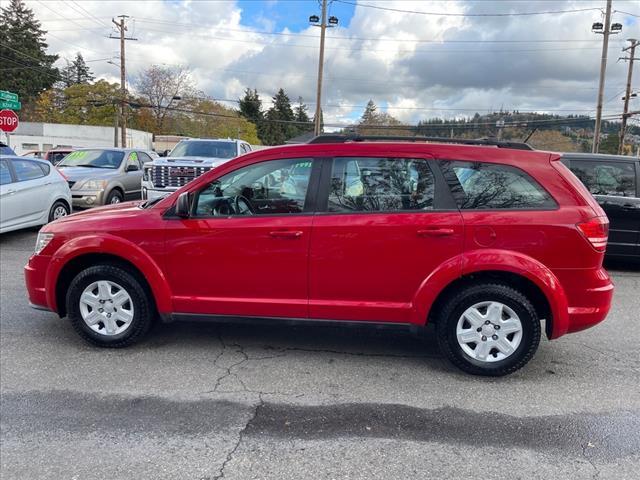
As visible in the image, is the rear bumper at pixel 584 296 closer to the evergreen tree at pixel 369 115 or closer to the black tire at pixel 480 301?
the black tire at pixel 480 301

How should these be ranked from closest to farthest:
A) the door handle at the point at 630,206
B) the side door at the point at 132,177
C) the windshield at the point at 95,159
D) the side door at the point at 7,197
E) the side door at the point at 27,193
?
1. the door handle at the point at 630,206
2. the side door at the point at 7,197
3. the side door at the point at 27,193
4. the side door at the point at 132,177
5. the windshield at the point at 95,159

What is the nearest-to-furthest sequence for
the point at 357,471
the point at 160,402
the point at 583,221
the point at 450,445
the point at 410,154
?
the point at 357,471, the point at 450,445, the point at 160,402, the point at 583,221, the point at 410,154

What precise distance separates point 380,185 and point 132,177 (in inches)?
418

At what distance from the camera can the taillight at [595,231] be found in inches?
147

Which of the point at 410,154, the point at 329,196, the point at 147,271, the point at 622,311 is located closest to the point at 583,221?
the point at 410,154

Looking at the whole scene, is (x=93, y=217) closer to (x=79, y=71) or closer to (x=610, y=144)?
(x=610, y=144)

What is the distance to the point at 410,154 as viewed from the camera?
157 inches

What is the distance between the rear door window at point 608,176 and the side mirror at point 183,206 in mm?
6184

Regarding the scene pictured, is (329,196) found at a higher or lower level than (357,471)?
higher

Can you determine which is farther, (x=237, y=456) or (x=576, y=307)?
(x=576, y=307)

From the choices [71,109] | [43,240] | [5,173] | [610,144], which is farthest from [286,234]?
[71,109]

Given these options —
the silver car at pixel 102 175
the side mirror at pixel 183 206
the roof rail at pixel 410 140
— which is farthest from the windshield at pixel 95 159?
the roof rail at pixel 410 140

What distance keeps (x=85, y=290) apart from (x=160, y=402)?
55.8 inches

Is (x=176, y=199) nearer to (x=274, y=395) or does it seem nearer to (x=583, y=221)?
(x=274, y=395)
